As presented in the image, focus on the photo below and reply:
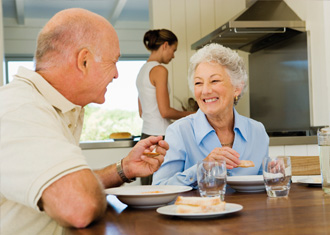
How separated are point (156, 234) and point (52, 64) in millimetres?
573

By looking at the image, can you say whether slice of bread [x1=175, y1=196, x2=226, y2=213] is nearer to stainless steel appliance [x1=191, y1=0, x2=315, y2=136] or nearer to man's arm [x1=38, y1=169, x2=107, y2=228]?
man's arm [x1=38, y1=169, x2=107, y2=228]

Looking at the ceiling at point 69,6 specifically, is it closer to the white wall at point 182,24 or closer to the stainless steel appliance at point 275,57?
the white wall at point 182,24

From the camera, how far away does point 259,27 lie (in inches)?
141

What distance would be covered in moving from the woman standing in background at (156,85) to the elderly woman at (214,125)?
1.33 m

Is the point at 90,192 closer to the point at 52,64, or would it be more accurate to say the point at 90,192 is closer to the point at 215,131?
the point at 52,64

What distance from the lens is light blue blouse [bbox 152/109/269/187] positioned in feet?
6.30

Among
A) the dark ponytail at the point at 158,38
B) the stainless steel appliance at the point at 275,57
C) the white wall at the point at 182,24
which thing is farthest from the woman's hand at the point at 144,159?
the white wall at the point at 182,24

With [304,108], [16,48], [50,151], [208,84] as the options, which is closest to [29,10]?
[16,48]

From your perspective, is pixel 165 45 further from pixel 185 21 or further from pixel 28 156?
pixel 28 156

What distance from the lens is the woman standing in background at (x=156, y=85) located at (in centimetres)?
356

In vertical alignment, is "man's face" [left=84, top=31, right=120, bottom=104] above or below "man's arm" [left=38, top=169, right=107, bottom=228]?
above

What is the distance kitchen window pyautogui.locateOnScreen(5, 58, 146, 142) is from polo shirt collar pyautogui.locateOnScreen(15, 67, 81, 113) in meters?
6.96

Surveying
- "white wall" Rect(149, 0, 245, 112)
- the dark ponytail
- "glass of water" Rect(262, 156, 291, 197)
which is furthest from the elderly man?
"white wall" Rect(149, 0, 245, 112)

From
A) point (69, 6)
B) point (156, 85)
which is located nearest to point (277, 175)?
point (156, 85)
